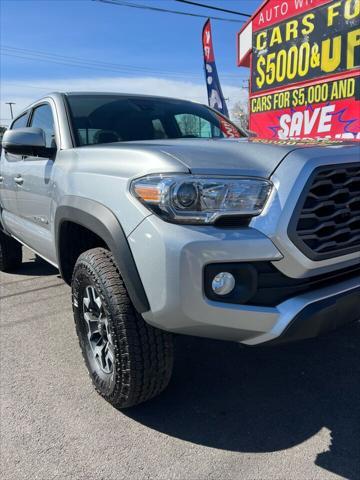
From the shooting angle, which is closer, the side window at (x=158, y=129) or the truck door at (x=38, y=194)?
the truck door at (x=38, y=194)

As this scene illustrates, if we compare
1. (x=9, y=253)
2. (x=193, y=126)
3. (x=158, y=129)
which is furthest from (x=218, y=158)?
(x=9, y=253)

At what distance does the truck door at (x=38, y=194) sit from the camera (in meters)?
3.21

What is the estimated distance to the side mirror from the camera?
2.95 metres

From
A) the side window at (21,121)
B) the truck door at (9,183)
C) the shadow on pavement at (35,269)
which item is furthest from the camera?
the shadow on pavement at (35,269)

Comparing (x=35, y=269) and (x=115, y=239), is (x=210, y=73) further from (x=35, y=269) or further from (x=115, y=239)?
(x=115, y=239)

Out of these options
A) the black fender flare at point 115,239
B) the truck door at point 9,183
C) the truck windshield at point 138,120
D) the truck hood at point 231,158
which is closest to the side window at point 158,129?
the truck windshield at point 138,120

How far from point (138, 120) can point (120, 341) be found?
1889mm

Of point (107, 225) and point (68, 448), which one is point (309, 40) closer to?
point (107, 225)

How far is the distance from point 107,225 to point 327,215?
1.04 m

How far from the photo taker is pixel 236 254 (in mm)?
1827

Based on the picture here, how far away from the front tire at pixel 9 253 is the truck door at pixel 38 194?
1.18m

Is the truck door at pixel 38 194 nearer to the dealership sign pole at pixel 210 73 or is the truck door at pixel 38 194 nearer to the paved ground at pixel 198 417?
the paved ground at pixel 198 417

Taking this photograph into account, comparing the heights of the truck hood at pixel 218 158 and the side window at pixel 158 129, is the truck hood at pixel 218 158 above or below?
below

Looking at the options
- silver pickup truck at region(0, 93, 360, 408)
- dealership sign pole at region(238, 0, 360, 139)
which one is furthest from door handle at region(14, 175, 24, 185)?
dealership sign pole at region(238, 0, 360, 139)
